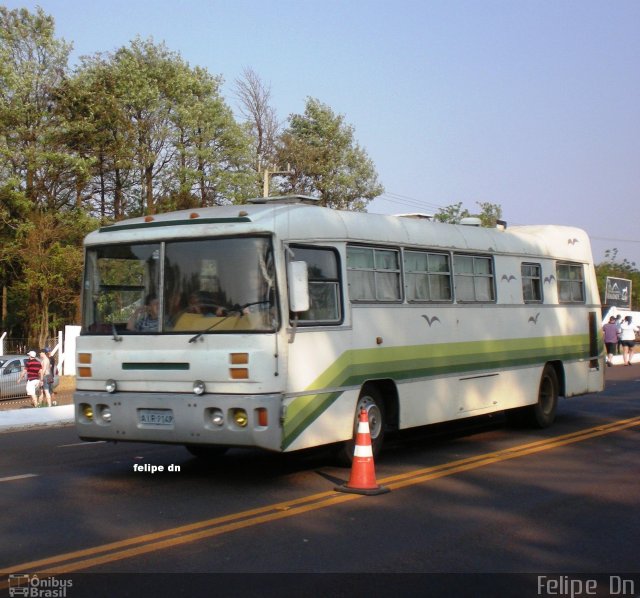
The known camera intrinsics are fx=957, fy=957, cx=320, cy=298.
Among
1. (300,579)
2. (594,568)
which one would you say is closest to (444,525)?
(594,568)

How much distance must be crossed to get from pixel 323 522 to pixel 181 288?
10.0 feet

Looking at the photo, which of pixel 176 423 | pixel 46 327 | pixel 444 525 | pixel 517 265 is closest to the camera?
pixel 444 525

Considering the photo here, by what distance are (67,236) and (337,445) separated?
3609 cm

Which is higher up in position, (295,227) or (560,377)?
(295,227)

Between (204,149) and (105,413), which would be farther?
(204,149)

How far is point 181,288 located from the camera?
10.0 metres

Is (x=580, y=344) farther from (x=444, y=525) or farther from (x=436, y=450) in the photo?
(x=444, y=525)

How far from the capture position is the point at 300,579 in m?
6.50

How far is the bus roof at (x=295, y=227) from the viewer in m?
9.87

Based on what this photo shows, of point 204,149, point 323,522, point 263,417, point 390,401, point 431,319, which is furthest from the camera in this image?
point 204,149

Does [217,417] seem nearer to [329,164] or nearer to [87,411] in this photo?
[87,411]

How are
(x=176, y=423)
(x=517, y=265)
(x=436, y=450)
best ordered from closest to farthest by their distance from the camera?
(x=176, y=423)
(x=436, y=450)
(x=517, y=265)

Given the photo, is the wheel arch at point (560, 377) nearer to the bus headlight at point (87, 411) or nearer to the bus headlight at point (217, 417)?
the bus headlight at point (217, 417)

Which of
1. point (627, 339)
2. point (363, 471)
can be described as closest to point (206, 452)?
point (363, 471)
